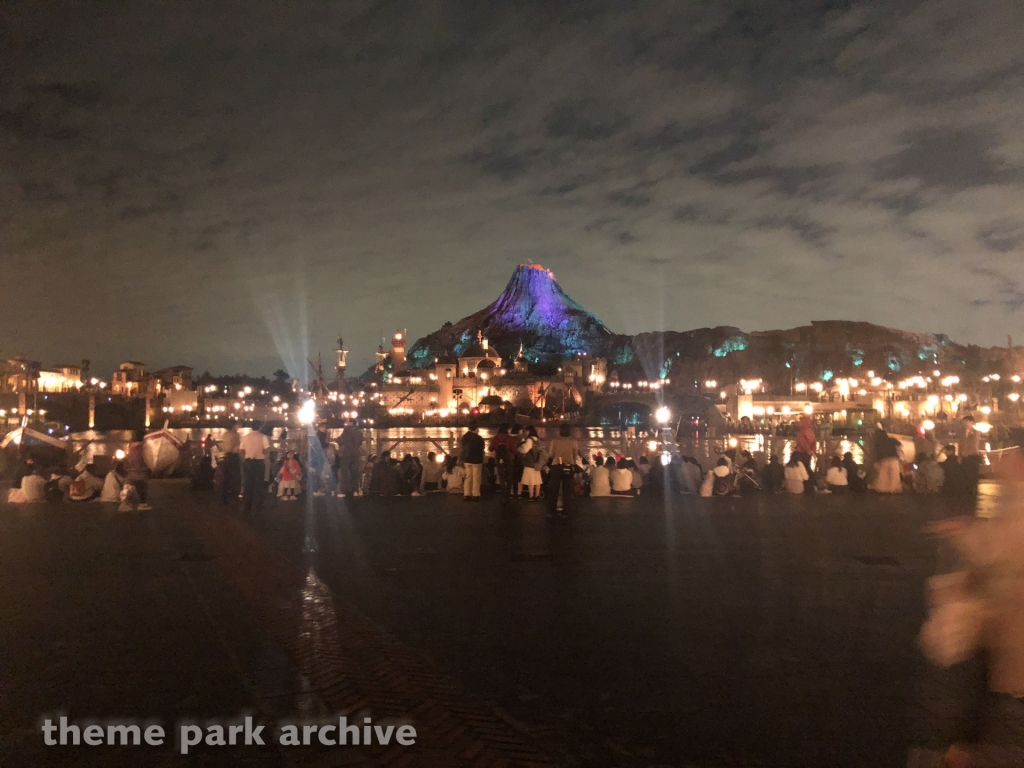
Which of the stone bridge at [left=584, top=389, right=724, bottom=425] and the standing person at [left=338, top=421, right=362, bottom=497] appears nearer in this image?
the standing person at [left=338, top=421, right=362, bottom=497]

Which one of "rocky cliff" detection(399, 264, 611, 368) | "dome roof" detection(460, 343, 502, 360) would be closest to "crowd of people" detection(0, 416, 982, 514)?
"dome roof" detection(460, 343, 502, 360)

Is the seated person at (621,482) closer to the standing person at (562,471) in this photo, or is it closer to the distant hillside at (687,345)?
the standing person at (562,471)

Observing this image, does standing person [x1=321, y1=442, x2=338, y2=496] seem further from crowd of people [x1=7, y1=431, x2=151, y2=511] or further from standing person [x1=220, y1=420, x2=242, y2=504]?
crowd of people [x1=7, y1=431, x2=151, y2=511]

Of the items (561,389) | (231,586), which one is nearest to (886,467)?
(231,586)

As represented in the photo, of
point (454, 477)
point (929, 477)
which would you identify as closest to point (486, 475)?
point (454, 477)

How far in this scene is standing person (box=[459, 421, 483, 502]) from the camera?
11781 mm

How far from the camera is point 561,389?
91812 millimetres

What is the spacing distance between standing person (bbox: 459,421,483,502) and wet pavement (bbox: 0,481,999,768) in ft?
Result: 9.42

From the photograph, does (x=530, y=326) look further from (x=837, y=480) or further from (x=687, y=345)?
(x=837, y=480)

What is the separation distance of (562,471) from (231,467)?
6021 mm

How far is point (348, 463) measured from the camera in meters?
13.2

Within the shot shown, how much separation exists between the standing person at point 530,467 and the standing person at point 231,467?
201 inches

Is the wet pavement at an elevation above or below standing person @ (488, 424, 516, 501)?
below

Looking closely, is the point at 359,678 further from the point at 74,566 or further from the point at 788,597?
the point at 74,566
